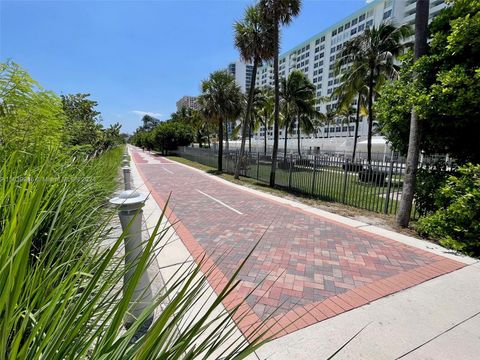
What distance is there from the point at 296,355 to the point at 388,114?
6.57m

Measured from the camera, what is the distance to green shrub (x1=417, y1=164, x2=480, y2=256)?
446cm

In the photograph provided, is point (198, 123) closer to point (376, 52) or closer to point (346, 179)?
point (376, 52)

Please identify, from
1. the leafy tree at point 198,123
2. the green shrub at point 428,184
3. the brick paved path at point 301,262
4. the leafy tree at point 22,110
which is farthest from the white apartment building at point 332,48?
the leafy tree at point 22,110

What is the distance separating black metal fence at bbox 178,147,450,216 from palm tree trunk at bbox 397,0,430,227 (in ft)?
→ 3.32

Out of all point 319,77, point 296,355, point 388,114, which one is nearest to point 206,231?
point 296,355

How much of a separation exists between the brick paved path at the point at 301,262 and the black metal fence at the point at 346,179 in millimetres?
2363

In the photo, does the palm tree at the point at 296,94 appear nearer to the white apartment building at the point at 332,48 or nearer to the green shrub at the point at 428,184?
the green shrub at the point at 428,184

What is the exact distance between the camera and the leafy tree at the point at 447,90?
187 inches

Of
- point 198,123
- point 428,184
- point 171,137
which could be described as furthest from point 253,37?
point 171,137

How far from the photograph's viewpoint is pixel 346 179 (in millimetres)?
8914

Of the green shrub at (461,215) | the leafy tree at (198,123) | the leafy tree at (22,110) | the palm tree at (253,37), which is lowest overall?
the green shrub at (461,215)

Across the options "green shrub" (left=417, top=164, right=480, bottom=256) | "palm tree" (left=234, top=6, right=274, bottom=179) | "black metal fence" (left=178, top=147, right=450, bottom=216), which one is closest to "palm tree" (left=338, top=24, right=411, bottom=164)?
"black metal fence" (left=178, top=147, right=450, bottom=216)

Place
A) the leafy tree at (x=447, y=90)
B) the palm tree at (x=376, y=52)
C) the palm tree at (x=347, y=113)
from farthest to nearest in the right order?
the palm tree at (x=347, y=113) → the palm tree at (x=376, y=52) → the leafy tree at (x=447, y=90)

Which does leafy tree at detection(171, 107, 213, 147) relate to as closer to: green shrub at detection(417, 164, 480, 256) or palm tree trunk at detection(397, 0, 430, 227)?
palm tree trunk at detection(397, 0, 430, 227)
